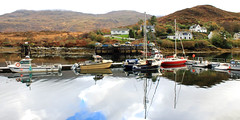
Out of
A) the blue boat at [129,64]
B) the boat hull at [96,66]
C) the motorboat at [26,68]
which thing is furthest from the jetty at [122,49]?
the motorboat at [26,68]

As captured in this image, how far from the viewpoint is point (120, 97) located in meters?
24.2

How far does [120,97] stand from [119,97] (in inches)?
4.7

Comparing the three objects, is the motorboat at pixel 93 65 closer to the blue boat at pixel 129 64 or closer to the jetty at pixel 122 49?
the blue boat at pixel 129 64

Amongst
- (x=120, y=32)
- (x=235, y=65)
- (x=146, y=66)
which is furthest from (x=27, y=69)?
(x=120, y=32)

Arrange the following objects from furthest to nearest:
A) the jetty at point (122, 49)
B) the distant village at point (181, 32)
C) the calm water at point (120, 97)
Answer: the distant village at point (181, 32), the jetty at point (122, 49), the calm water at point (120, 97)

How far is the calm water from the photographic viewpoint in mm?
18938

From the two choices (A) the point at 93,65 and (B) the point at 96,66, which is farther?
(B) the point at 96,66

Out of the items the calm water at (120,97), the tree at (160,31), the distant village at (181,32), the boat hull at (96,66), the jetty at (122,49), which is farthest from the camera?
the tree at (160,31)

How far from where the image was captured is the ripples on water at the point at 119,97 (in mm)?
18984

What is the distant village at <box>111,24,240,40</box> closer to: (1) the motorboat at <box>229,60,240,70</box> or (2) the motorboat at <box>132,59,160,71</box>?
(1) the motorboat at <box>229,60,240,70</box>

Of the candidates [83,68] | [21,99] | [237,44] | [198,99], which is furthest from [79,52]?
[237,44]

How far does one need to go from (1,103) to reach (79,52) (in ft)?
210

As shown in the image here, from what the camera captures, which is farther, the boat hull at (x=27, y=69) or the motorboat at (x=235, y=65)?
the motorboat at (x=235, y=65)

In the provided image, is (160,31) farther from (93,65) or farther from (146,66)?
(93,65)
